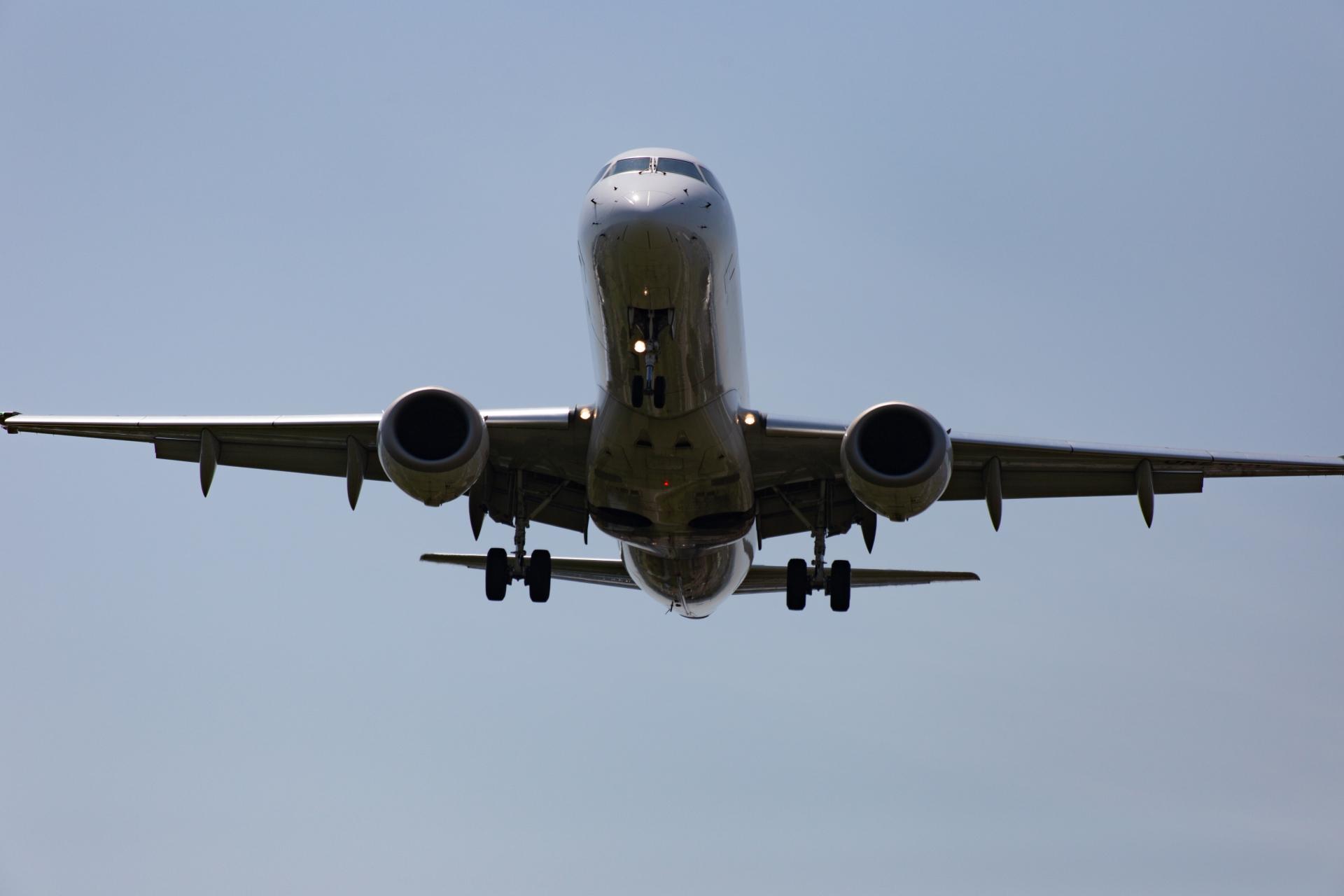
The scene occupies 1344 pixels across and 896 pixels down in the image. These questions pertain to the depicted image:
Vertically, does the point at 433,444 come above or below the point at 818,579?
above

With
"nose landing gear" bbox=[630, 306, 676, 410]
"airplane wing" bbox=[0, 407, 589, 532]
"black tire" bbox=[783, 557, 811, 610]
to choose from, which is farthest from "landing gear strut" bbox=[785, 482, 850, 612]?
"nose landing gear" bbox=[630, 306, 676, 410]

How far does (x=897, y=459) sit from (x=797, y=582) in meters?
5.61

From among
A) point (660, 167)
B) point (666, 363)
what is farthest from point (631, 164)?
point (666, 363)

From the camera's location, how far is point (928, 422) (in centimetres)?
1838

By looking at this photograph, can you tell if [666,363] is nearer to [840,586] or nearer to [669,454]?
[669,454]

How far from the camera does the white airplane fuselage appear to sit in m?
17.0

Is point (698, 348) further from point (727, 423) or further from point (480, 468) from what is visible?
point (480, 468)

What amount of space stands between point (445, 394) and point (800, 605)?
319 inches

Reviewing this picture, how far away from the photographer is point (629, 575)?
2459cm

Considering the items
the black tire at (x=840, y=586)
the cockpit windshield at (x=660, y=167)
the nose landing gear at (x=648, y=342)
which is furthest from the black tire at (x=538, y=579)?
the cockpit windshield at (x=660, y=167)

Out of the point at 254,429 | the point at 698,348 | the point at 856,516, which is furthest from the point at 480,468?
the point at 856,516

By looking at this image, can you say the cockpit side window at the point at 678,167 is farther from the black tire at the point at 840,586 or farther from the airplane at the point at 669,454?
the black tire at the point at 840,586

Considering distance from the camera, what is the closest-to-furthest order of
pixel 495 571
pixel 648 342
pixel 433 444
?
pixel 648 342 → pixel 433 444 → pixel 495 571

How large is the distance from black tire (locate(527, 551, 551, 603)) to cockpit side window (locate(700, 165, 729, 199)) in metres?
7.54
